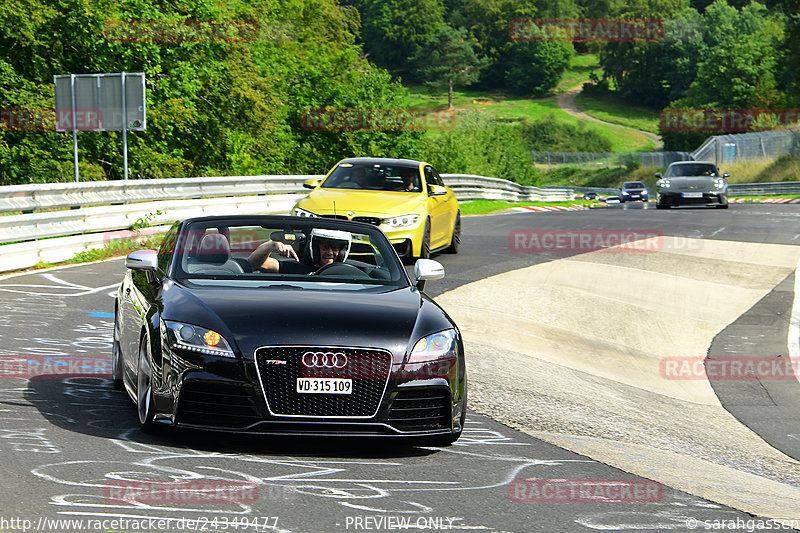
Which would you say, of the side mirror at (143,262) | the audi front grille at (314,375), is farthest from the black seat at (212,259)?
the audi front grille at (314,375)

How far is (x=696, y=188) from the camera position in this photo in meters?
33.4

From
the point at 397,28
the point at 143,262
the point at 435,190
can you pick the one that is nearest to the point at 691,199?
the point at 435,190

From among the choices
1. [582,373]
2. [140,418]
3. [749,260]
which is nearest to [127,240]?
[582,373]

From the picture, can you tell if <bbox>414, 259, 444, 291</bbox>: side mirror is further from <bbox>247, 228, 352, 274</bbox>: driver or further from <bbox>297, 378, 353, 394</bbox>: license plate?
<bbox>297, 378, 353, 394</bbox>: license plate

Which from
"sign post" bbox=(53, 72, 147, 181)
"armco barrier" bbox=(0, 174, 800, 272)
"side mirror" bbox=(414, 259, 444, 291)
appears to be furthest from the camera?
"sign post" bbox=(53, 72, 147, 181)

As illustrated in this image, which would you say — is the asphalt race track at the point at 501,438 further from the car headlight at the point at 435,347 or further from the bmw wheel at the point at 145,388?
the car headlight at the point at 435,347

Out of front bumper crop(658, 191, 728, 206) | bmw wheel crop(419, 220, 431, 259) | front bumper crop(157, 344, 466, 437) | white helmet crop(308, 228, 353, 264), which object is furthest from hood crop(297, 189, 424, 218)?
front bumper crop(658, 191, 728, 206)

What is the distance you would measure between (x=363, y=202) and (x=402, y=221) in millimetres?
681

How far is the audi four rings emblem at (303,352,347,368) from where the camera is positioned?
5.75 meters

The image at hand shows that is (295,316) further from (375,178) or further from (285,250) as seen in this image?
(375,178)

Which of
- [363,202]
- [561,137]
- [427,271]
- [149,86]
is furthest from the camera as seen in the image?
[561,137]

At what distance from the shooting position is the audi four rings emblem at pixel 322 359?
5.75m

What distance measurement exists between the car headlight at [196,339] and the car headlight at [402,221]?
10027 millimetres

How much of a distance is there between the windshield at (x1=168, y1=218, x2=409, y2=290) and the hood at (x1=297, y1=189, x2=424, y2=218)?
26.2 ft
